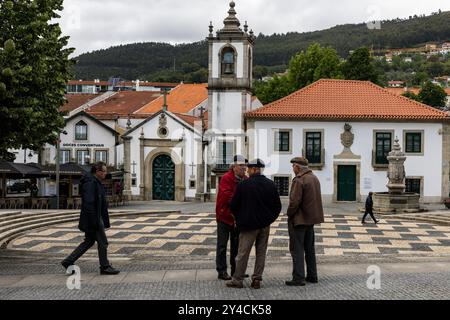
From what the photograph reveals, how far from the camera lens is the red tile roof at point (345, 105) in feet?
106

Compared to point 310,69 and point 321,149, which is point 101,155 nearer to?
point 321,149

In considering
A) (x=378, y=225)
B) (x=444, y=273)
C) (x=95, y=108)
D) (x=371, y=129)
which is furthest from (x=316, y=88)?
(x=444, y=273)

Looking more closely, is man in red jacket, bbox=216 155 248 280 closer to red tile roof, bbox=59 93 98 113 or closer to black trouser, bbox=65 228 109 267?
black trouser, bbox=65 228 109 267

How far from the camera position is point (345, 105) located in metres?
33.3

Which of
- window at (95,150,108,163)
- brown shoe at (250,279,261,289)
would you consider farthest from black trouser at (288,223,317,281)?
window at (95,150,108,163)

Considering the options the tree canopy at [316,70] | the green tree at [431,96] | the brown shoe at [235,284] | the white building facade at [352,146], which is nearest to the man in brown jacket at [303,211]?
the brown shoe at [235,284]

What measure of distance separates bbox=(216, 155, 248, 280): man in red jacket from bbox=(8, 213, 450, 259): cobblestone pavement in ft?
13.9

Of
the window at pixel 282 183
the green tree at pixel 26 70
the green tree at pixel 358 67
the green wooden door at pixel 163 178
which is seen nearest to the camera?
the green tree at pixel 26 70

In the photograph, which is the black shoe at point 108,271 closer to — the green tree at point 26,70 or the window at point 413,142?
the green tree at point 26,70

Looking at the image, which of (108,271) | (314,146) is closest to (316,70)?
(314,146)

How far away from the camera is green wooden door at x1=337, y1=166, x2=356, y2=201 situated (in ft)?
107

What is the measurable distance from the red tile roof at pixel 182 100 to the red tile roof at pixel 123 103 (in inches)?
62.3

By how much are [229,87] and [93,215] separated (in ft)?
82.4
